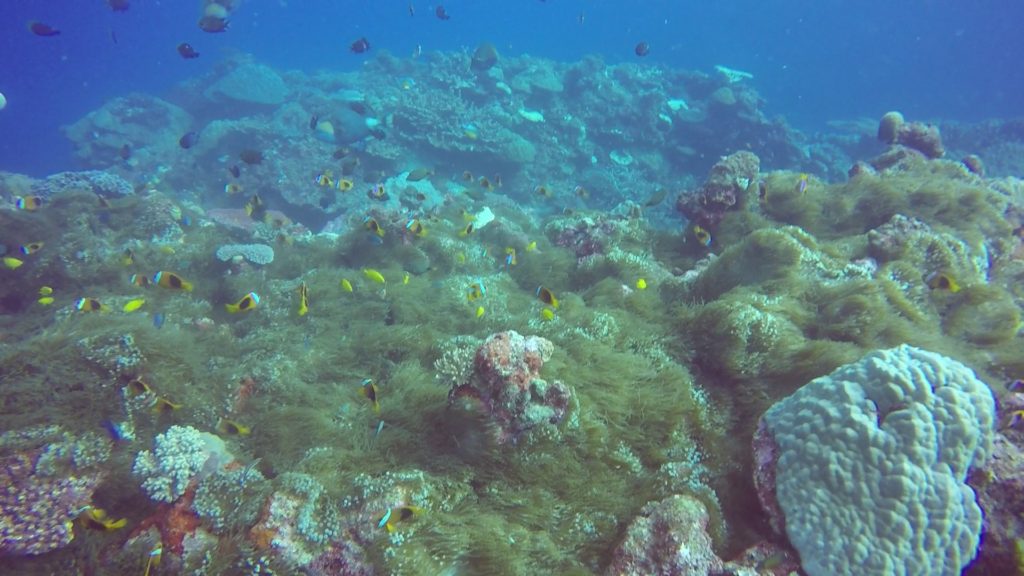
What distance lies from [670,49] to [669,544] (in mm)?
73937

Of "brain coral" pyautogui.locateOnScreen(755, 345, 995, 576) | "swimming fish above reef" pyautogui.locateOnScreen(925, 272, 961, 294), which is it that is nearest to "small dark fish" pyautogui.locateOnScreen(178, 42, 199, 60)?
"brain coral" pyautogui.locateOnScreen(755, 345, 995, 576)

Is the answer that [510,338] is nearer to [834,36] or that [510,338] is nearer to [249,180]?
[249,180]

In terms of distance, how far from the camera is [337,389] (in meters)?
5.29

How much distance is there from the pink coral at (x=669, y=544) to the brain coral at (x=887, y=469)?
0.61 metres

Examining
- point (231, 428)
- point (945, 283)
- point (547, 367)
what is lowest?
point (231, 428)

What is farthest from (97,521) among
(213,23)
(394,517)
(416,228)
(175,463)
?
(213,23)

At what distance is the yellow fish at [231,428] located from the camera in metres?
4.57

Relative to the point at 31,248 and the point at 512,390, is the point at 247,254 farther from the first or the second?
the point at 512,390

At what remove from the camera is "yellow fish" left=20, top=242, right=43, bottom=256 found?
26.8 ft

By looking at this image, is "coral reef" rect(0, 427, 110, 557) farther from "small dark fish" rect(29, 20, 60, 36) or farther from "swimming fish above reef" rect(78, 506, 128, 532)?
"small dark fish" rect(29, 20, 60, 36)

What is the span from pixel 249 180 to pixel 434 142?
7.39 meters

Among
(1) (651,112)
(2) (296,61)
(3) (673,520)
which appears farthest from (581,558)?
(2) (296,61)

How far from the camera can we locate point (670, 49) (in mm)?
64938

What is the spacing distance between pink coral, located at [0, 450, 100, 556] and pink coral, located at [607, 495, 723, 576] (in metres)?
4.29
